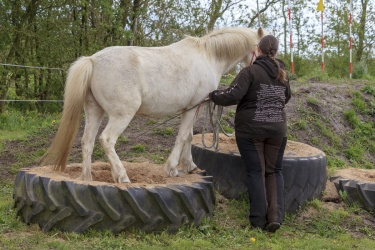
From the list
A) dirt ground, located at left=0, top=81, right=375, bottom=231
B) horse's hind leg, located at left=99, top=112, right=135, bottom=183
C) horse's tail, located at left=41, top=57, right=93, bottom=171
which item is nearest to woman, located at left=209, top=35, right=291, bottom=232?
dirt ground, located at left=0, top=81, right=375, bottom=231

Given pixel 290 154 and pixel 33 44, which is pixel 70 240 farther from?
pixel 33 44

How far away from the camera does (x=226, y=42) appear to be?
17.1 feet

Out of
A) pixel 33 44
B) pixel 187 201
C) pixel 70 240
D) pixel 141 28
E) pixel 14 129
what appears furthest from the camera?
pixel 141 28

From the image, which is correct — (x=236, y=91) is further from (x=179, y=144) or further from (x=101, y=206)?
(x=101, y=206)

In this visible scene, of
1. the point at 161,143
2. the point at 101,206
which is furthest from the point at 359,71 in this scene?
the point at 101,206

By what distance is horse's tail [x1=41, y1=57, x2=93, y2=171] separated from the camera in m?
4.43

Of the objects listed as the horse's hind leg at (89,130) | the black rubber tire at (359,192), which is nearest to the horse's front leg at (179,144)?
the horse's hind leg at (89,130)

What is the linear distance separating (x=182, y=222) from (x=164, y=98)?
3.87 feet

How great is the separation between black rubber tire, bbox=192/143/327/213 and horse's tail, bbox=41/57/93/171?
169 centimetres

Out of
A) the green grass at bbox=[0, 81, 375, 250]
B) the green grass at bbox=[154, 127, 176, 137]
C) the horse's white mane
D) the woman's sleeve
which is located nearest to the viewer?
the green grass at bbox=[0, 81, 375, 250]

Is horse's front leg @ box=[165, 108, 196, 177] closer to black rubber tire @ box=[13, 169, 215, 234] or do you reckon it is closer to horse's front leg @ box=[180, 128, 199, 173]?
horse's front leg @ box=[180, 128, 199, 173]

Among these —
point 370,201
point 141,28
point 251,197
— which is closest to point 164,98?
point 251,197

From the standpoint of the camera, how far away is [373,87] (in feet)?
35.5

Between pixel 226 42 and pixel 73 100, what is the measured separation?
176 cm
